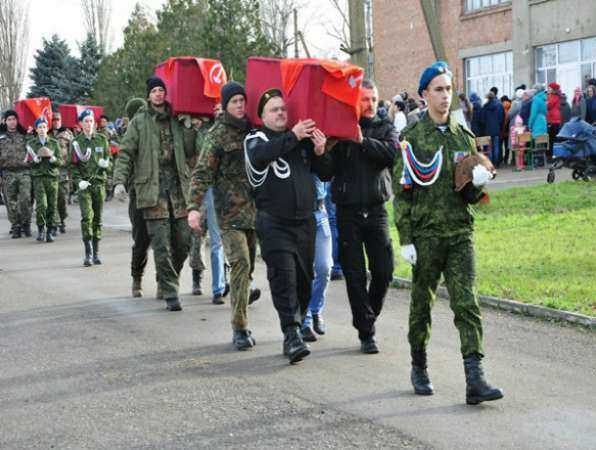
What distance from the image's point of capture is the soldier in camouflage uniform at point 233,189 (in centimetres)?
808

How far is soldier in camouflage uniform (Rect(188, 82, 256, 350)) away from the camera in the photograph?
26.5 ft

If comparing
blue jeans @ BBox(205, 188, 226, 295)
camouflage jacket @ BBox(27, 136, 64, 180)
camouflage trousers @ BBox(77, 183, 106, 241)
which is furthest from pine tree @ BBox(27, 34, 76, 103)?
blue jeans @ BBox(205, 188, 226, 295)

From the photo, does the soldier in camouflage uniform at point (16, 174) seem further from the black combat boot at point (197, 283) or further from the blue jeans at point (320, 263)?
the blue jeans at point (320, 263)

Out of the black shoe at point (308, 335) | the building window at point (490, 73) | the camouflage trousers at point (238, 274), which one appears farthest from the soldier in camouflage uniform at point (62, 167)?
the building window at point (490, 73)

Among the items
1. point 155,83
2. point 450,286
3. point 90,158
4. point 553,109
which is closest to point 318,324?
point 450,286

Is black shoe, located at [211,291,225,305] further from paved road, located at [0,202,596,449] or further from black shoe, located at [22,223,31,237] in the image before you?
black shoe, located at [22,223,31,237]

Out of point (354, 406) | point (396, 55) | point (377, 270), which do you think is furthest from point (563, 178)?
point (396, 55)

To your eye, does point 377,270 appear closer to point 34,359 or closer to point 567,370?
point 567,370

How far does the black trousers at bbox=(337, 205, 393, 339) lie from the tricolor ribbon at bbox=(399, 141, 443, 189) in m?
1.38

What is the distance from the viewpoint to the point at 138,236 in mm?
10773

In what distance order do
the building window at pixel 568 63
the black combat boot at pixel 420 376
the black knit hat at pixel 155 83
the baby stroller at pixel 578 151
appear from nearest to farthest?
the black combat boot at pixel 420 376
the black knit hat at pixel 155 83
the baby stroller at pixel 578 151
the building window at pixel 568 63

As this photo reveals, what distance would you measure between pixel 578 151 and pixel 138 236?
11265 millimetres

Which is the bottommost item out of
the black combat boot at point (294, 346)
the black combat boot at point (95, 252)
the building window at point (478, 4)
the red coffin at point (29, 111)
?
the black combat boot at point (294, 346)

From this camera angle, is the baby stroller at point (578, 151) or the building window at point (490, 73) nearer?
the baby stroller at point (578, 151)
